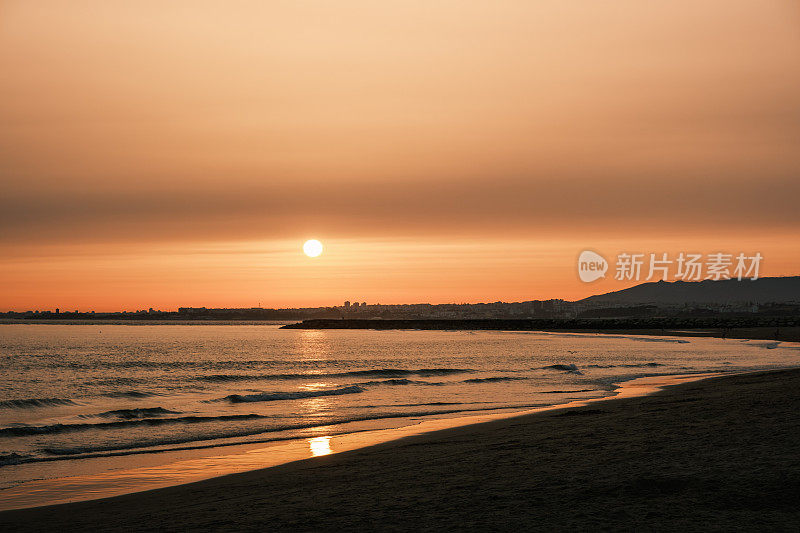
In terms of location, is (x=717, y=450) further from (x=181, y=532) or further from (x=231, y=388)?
(x=231, y=388)

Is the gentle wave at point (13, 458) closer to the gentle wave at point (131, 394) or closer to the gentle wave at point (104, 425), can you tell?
the gentle wave at point (104, 425)

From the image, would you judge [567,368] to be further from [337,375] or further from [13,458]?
[13,458]

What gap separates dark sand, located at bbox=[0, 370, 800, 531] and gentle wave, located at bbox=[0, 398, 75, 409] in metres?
23.2

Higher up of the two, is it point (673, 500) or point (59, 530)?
point (673, 500)

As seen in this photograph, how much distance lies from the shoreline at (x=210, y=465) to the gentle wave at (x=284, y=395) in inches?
471

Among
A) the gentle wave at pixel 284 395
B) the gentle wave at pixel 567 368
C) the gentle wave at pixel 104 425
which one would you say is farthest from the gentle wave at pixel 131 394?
the gentle wave at pixel 567 368

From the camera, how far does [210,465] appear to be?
18.8 metres

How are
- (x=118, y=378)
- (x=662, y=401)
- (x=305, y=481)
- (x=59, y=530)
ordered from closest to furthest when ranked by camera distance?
(x=59, y=530), (x=305, y=481), (x=662, y=401), (x=118, y=378)

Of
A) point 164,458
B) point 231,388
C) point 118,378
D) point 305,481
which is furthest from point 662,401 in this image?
point 118,378

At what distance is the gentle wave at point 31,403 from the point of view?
35.0 metres

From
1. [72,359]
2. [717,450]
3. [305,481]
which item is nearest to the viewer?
[717,450]

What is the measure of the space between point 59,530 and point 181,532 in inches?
104

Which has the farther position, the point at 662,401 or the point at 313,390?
the point at 313,390

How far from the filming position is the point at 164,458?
67.3 feet
